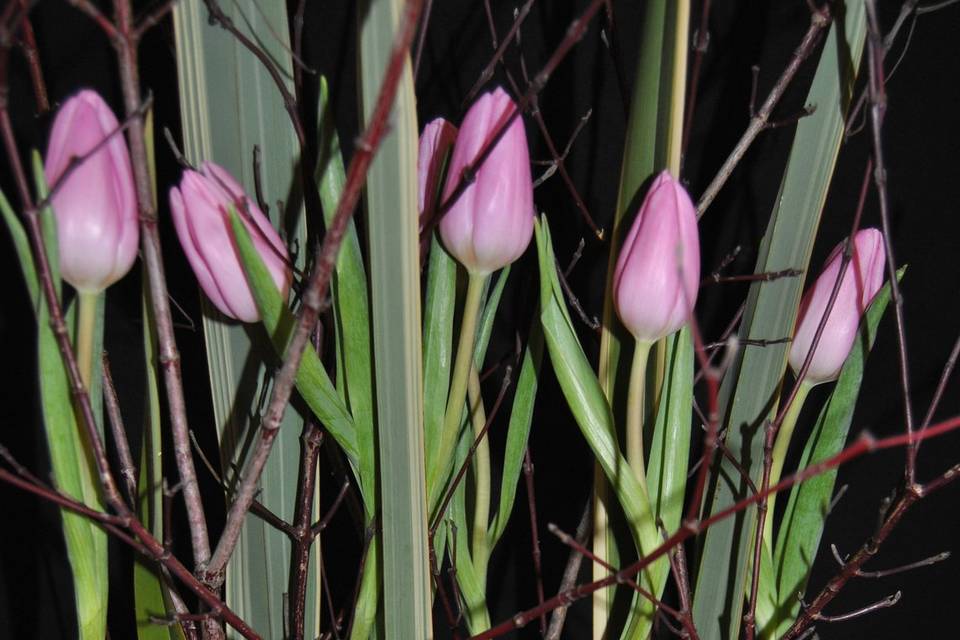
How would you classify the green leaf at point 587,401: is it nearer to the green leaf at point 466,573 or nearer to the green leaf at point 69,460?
the green leaf at point 466,573

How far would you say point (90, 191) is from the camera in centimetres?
39

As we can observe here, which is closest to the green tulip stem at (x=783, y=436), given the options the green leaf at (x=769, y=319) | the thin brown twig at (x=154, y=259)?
the green leaf at (x=769, y=319)

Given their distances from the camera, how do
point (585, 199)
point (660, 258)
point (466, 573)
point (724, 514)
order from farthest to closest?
→ 1. point (585, 199)
2. point (466, 573)
3. point (660, 258)
4. point (724, 514)

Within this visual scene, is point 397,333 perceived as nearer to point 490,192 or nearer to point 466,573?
point 490,192

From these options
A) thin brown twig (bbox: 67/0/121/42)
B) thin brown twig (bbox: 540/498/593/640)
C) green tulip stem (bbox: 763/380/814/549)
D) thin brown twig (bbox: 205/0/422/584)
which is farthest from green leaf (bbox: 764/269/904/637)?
thin brown twig (bbox: 67/0/121/42)

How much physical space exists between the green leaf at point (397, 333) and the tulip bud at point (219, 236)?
6cm

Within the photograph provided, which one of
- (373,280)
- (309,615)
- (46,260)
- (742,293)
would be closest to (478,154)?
(373,280)

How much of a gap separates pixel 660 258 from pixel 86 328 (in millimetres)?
283

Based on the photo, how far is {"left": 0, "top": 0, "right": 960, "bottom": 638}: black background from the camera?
694mm

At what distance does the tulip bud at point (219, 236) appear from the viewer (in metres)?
0.41

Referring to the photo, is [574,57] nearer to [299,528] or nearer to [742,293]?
[742,293]

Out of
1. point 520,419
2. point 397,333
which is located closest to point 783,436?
point 520,419

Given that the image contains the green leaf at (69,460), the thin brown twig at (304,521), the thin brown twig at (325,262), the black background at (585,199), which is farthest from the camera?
the black background at (585,199)

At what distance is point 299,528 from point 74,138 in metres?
0.23
